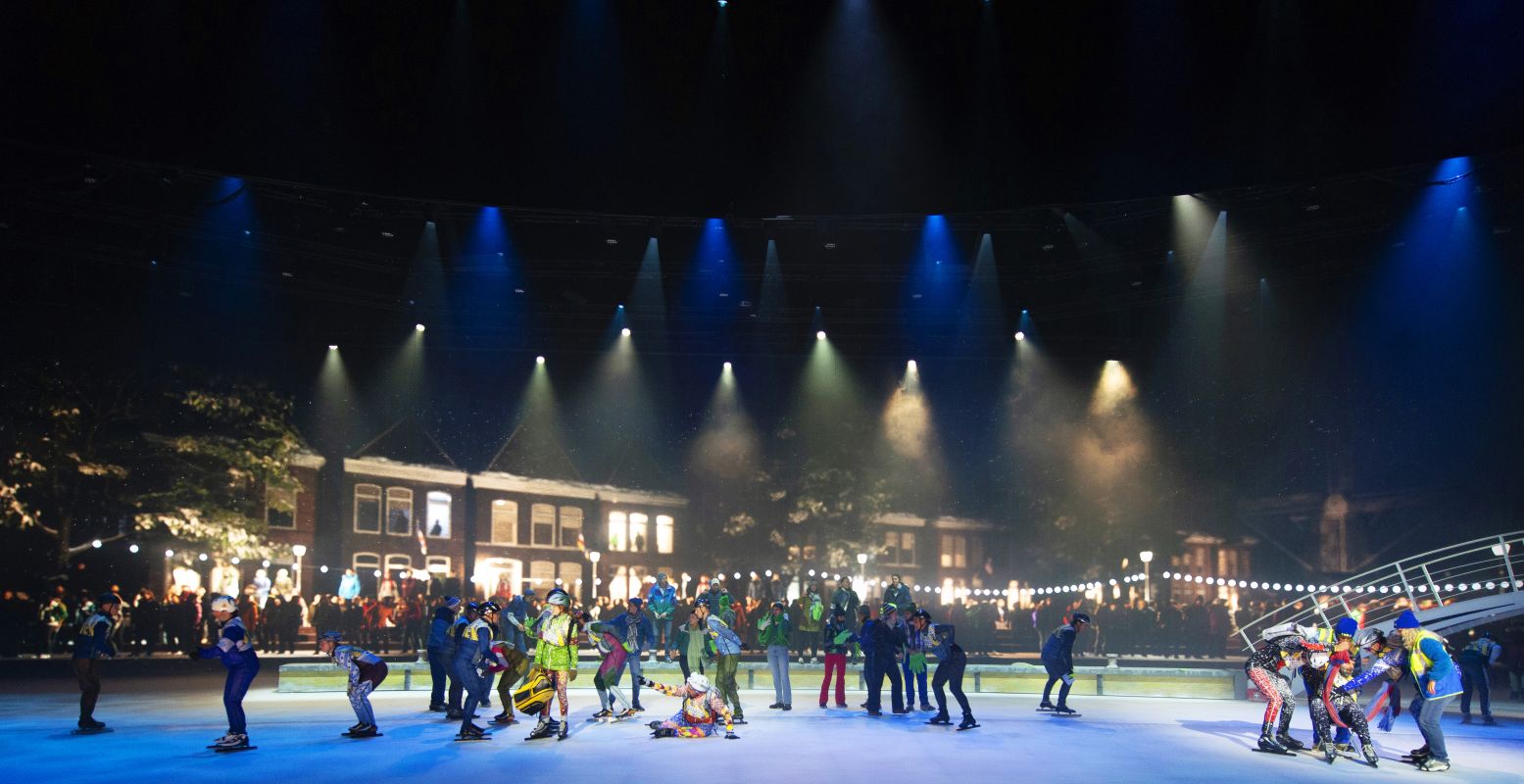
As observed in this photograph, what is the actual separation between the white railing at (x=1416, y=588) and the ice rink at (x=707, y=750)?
305 cm

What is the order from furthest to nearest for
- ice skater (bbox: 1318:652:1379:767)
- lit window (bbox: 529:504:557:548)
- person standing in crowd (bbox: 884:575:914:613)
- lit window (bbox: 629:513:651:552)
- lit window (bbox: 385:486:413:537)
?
lit window (bbox: 629:513:651:552) → lit window (bbox: 529:504:557:548) → lit window (bbox: 385:486:413:537) → person standing in crowd (bbox: 884:575:914:613) → ice skater (bbox: 1318:652:1379:767)

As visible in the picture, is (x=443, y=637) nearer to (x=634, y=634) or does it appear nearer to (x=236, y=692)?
(x=634, y=634)

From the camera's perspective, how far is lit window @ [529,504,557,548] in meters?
45.7

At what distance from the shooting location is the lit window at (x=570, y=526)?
46.5m

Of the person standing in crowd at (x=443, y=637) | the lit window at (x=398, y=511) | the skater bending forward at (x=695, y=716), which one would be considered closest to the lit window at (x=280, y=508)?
the lit window at (x=398, y=511)

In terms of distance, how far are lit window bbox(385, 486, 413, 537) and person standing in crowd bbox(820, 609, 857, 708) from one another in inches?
1040

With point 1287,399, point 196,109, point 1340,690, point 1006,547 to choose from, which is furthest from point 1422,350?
point 196,109

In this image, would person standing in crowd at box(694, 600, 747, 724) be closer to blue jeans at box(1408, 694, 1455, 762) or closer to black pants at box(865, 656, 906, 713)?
black pants at box(865, 656, 906, 713)

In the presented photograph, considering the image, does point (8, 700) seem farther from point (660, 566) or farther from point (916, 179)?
point (660, 566)

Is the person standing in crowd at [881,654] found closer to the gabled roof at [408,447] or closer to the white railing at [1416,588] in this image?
the white railing at [1416,588]

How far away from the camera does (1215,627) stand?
1321 inches

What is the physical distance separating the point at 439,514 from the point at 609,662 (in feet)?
94.7

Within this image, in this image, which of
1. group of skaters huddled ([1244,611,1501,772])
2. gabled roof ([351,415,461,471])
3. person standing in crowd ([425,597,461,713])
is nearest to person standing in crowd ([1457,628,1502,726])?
group of skaters huddled ([1244,611,1501,772])

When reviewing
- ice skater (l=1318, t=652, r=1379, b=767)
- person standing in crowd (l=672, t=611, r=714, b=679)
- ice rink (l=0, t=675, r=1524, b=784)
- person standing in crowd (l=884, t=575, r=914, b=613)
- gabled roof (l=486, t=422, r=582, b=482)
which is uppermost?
gabled roof (l=486, t=422, r=582, b=482)
